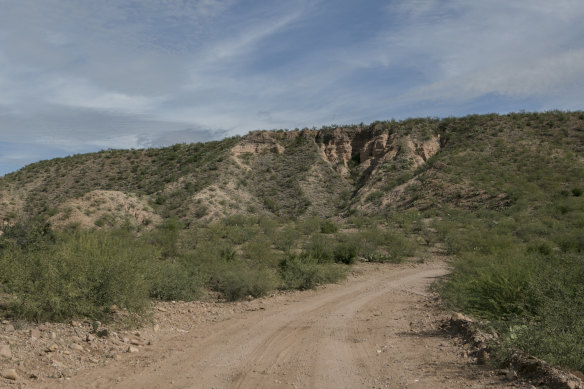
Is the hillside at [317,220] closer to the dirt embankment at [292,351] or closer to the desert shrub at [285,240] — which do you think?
the desert shrub at [285,240]

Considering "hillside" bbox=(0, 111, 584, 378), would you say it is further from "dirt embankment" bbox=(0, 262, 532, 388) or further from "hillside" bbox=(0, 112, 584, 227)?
"dirt embankment" bbox=(0, 262, 532, 388)

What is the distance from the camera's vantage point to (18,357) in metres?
6.14

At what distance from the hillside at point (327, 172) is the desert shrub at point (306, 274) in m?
22.2

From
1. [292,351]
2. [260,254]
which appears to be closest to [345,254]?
[260,254]

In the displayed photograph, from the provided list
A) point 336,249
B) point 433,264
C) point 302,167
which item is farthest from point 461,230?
point 302,167

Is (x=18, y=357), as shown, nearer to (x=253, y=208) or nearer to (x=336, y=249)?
(x=336, y=249)

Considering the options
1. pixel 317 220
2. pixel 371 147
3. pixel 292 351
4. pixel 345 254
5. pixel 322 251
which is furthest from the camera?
pixel 371 147

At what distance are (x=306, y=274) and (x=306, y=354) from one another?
6.77 m

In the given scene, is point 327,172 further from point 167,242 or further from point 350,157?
point 167,242

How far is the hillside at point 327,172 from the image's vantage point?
36969 millimetres

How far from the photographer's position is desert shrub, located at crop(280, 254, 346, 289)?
1340 cm

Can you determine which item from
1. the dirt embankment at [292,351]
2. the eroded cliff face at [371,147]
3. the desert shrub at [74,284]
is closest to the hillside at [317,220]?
the desert shrub at [74,284]

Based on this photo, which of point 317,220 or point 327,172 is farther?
point 327,172

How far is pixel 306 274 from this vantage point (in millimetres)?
13578
